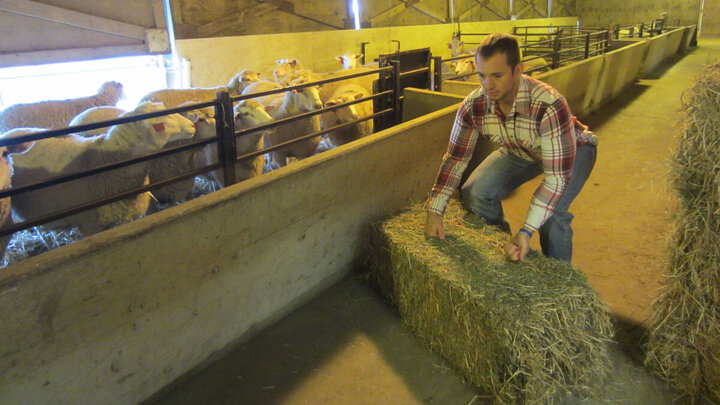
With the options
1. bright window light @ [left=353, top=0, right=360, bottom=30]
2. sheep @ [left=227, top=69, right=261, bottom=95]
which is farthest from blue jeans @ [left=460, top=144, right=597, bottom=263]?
bright window light @ [left=353, top=0, right=360, bottom=30]

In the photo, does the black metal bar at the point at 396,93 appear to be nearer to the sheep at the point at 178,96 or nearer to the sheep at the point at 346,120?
the sheep at the point at 346,120

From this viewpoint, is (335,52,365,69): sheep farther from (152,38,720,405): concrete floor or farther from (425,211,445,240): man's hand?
(425,211,445,240): man's hand

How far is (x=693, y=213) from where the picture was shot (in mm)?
2119

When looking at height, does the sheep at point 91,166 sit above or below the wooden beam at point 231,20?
below

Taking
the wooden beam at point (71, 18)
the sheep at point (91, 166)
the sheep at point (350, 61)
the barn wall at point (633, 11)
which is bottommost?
the sheep at point (91, 166)

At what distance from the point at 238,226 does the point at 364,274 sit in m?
1.17

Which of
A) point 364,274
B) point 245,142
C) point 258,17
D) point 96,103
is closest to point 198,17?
point 258,17

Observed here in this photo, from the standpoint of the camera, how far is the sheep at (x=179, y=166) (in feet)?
→ 13.7

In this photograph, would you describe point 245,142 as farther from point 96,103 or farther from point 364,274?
point 96,103

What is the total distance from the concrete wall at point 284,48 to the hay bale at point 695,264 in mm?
9492

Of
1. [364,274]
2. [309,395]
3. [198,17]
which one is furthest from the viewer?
[198,17]

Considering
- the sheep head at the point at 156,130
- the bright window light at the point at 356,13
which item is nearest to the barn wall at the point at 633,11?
the bright window light at the point at 356,13

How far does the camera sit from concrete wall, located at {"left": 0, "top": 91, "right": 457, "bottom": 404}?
1.81m

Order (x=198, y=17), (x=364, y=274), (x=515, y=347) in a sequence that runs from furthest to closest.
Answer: (x=198, y=17) < (x=364, y=274) < (x=515, y=347)
